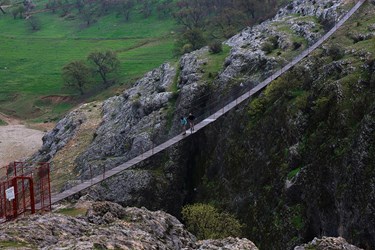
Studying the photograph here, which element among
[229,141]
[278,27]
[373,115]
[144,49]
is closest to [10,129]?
[144,49]

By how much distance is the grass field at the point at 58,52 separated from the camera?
333ft

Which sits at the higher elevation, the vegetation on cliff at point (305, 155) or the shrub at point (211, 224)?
the vegetation on cliff at point (305, 155)

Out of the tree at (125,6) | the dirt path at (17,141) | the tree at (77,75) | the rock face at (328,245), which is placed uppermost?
the rock face at (328,245)

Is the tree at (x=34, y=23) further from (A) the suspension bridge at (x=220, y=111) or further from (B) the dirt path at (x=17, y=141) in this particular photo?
(A) the suspension bridge at (x=220, y=111)

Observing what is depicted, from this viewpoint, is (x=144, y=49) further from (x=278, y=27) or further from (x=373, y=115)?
(x=373, y=115)

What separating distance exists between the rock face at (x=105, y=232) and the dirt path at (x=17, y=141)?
170 ft

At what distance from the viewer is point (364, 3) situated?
184 ft

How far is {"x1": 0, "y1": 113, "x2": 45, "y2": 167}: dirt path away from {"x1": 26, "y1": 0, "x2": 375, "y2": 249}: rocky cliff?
12.2 meters

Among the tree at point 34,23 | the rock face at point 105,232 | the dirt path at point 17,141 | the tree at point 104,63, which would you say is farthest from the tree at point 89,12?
the rock face at point 105,232

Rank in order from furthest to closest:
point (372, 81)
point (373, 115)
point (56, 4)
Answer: point (56, 4) < point (372, 81) < point (373, 115)

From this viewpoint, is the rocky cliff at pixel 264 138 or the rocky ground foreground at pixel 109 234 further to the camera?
the rocky cliff at pixel 264 138

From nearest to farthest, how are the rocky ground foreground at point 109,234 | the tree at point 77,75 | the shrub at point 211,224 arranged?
the rocky ground foreground at point 109,234
the shrub at point 211,224
the tree at point 77,75

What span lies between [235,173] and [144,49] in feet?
273

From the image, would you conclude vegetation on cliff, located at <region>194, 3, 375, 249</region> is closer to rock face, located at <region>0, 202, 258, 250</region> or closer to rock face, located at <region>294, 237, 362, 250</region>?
rock face, located at <region>294, 237, 362, 250</region>
